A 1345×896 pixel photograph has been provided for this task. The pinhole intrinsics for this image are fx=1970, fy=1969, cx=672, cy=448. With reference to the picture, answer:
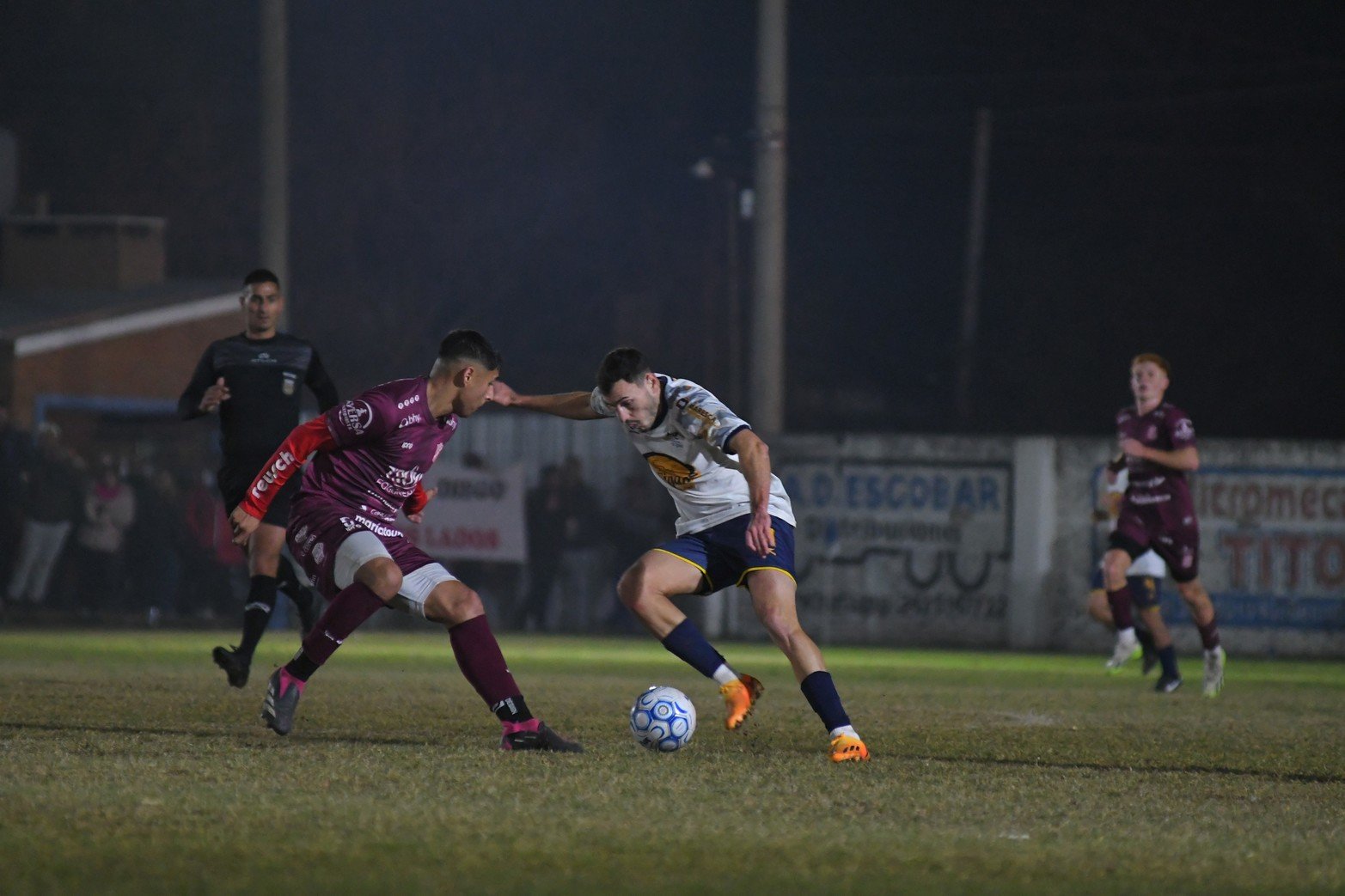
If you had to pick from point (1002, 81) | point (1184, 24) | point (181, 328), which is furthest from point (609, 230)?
point (181, 328)

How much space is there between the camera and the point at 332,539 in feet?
26.4

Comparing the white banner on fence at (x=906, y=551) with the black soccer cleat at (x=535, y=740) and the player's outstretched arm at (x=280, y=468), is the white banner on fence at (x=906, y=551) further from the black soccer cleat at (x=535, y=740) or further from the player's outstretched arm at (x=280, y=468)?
the player's outstretched arm at (x=280, y=468)

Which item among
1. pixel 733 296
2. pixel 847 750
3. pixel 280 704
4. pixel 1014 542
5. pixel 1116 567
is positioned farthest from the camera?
pixel 733 296

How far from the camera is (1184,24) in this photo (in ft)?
120

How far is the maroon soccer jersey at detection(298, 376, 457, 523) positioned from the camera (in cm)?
791

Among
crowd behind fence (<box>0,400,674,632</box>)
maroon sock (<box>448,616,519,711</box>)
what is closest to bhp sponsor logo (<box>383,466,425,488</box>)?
maroon sock (<box>448,616,519,711</box>)

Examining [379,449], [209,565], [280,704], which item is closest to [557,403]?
[379,449]

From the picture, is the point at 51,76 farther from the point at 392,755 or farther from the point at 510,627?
the point at 392,755

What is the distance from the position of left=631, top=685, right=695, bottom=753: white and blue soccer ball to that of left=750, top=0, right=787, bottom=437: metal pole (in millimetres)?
12317

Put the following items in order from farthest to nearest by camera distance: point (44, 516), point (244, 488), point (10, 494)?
point (10, 494) → point (44, 516) → point (244, 488)

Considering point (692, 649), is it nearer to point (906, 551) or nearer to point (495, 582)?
point (906, 551)

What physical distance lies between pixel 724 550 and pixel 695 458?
1.38ft

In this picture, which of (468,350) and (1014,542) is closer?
(468,350)

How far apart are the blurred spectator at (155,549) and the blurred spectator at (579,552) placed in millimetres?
4005
